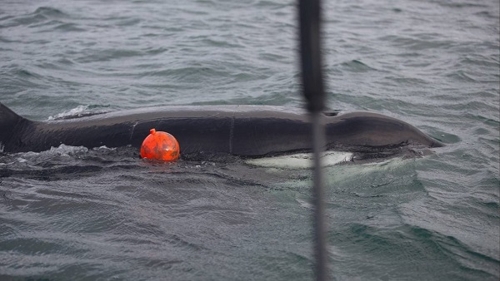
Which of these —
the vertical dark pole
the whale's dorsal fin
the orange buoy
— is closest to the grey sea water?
the orange buoy

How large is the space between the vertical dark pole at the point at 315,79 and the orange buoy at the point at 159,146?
16.1 feet

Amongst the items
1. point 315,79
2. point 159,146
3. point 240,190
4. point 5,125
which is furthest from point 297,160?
point 315,79

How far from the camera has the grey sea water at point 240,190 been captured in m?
5.43

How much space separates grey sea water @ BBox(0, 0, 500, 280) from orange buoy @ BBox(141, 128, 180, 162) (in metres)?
0.10

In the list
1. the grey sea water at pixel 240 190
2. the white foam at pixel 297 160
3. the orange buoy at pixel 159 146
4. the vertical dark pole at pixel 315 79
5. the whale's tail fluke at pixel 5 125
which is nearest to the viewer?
the vertical dark pole at pixel 315 79

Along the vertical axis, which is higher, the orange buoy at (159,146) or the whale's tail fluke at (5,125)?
the whale's tail fluke at (5,125)

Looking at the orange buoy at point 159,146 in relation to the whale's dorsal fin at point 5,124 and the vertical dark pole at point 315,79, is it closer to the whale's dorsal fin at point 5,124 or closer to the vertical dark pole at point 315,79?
the whale's dorsal fin at point 5,124

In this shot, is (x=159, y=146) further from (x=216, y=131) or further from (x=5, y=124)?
(x=5, y=124)

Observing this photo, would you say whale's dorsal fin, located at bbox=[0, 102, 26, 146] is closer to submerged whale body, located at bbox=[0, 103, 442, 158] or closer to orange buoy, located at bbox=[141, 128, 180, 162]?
submerged whale body, located at bbox=[0, 103, 442, 158]

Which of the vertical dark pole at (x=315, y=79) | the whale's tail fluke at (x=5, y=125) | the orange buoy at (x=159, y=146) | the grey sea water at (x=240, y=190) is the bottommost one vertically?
the grey sea water at (x=240, y=190)

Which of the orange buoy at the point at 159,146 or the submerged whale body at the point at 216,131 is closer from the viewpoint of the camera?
the orange buoy at the point at 159,146

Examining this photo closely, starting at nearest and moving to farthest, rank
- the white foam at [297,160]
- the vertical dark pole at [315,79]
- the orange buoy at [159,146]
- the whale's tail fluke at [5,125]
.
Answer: the vertical dark pole at [315,79] → the orange buoy at [159,146] → the white foam at [297,160] → the whale's tail fluke at [5,125]

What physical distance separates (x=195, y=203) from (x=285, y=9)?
40.9 ft

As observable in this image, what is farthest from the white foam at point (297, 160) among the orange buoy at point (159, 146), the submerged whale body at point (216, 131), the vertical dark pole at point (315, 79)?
the vertical dark pole at point (315, 79)
